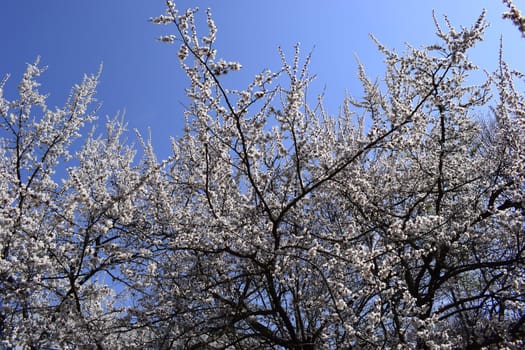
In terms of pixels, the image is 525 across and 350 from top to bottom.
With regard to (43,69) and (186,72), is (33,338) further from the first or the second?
(43,69)

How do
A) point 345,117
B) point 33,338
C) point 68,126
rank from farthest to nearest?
1. point 345,117
2. point 68,126
3. point 33,338

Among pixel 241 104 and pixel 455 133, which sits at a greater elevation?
pixel 455 133

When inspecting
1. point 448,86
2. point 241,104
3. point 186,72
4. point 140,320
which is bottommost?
point 140,320

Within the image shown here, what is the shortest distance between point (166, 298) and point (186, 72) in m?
2.62

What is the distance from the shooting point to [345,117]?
7.52 m

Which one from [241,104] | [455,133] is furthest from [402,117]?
[455,133]

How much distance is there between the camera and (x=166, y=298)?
4875mm

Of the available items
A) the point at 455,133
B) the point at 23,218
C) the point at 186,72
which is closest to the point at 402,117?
the point at 186,72

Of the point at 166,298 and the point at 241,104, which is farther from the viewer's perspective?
the point at 166,298

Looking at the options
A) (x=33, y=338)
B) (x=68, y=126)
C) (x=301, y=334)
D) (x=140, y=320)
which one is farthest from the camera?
(x=68, y=126)

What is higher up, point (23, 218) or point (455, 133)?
point (455, 133)

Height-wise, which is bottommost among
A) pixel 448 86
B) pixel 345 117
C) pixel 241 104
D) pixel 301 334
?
pixel 301 334

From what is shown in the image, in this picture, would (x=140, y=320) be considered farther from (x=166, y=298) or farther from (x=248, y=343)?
(x=248, y=343)

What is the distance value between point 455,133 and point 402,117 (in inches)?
97.8
